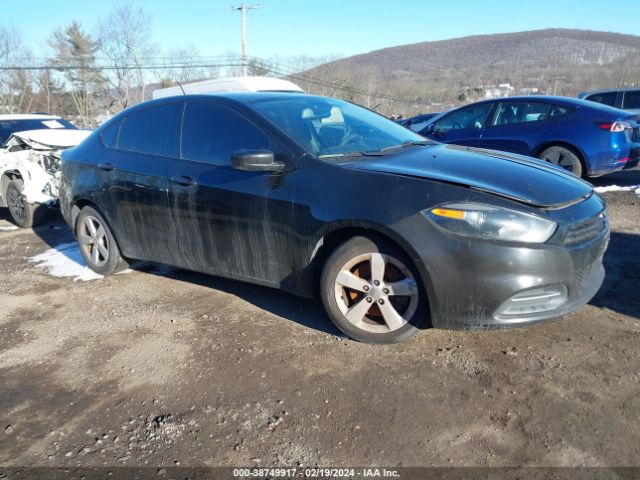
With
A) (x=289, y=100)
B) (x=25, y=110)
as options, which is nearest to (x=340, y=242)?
(x=289, y=100)

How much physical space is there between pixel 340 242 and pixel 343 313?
1.47ft

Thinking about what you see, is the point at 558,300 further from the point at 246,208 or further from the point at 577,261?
the point at 246,208

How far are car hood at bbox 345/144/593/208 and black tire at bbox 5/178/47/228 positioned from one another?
5.85 m

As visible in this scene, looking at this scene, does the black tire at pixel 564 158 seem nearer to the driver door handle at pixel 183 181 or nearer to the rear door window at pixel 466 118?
the rear door window at pixel 466 118

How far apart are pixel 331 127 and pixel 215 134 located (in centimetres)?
87

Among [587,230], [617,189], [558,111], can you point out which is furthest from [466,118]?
[587,230]

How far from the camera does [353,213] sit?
300 centimetres

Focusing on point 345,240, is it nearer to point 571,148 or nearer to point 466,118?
point 571,148

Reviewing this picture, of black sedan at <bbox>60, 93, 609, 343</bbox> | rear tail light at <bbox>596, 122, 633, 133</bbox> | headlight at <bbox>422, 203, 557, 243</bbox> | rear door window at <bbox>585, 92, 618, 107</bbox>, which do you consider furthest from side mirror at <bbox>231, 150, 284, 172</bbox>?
rear door window at <bbox>585, 92, 618, 107</bbox>

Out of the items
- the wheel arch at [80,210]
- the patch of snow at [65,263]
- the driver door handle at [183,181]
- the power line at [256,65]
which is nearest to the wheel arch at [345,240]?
the driver door handle at [183,181]

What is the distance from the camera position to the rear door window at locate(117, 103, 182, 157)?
4.06 meters

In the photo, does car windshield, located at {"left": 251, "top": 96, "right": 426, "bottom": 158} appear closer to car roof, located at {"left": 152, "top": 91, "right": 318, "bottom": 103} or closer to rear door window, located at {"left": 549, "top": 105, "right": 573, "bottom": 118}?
car roof, located at {"left": 152, "top": 91, "right": 318, "bottom": 103}

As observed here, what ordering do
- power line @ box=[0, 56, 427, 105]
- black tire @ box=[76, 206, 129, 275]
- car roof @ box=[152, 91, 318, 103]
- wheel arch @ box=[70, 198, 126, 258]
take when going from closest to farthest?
car roof @ box=[152, 91, 318, 103] < wheel arch @ box=[70, 198, 126, 258] < black tire @ box=[76, 206, 129, 275] < power line @ box=[0, 56, 427, 105]

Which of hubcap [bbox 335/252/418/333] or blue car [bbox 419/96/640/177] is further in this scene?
blue car [bbox 419/96/640/177]
